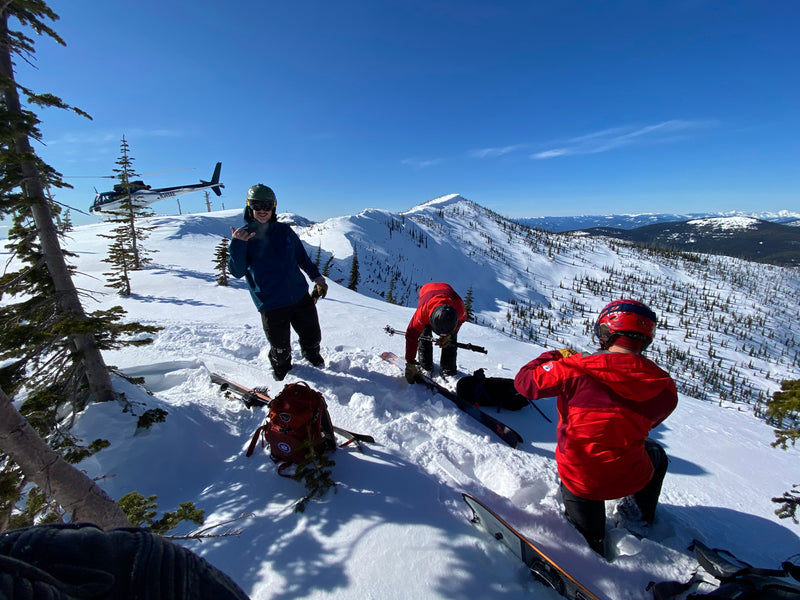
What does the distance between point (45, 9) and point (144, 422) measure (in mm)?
4810

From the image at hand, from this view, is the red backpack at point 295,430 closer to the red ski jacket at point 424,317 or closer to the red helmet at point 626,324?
the red ski jacket at point 424,317

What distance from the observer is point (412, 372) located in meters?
5.08

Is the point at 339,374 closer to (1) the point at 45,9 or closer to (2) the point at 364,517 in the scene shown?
(2) the point at 364,517

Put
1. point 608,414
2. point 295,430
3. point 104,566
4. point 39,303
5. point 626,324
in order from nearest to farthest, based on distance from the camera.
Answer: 1. point 104,566
2. point 608,414
3. point 626,324
4. point 295,430
5. point 39,303

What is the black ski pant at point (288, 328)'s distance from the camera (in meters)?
5.15

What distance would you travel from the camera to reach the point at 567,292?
335 feet

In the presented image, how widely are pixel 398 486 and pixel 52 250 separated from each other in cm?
482

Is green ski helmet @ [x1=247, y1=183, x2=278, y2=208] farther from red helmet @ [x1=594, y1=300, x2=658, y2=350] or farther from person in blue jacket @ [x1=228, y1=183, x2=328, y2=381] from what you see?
red helmet @ [x1=594, y1=300, x2=658, y2=350]

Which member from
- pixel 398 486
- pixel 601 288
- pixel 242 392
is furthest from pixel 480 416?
pixel 601 288

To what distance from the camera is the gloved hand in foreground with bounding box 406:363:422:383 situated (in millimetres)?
5074

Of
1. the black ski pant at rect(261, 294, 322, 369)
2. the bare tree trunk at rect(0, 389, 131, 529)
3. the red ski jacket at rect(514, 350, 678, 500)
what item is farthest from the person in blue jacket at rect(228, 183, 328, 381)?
the red ski jacket at rect(514, 350, 678, 500)

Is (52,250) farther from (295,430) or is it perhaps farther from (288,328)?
(295,430)

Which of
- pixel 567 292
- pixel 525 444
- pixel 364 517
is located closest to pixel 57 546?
pixel 364 517

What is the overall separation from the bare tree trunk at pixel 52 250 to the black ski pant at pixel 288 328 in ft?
6.71
